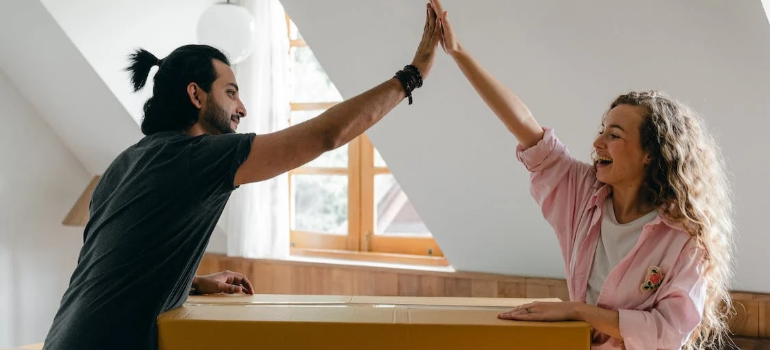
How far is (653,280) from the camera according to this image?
53.1 inches

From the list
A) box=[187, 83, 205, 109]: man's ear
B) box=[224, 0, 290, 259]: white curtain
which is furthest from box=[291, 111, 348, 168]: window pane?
box=[187, 83, 205, 109]: man's ear

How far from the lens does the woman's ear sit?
1564mm

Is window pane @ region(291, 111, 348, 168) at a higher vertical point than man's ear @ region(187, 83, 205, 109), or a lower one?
higher

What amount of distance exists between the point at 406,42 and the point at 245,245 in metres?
1.62

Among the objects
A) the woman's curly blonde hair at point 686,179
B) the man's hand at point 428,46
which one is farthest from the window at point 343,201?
the woman's curly blonde hair at point 686,179

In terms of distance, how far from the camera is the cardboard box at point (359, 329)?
4.15 ft

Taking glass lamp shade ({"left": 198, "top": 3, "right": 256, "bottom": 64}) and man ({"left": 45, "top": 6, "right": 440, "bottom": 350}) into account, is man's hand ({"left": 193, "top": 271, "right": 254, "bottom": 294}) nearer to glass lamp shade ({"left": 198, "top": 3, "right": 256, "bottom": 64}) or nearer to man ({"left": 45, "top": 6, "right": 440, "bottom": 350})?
man ({"left": 45, "top": 6, "right": 440, "bottom": 350})

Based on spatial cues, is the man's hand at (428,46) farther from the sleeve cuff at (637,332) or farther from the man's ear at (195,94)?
the sleeve cuff at (637,332)

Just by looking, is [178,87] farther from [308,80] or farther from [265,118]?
[308,80]

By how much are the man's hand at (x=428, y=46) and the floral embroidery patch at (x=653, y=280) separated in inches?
23.0

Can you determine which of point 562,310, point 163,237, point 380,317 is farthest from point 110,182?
point 562,310

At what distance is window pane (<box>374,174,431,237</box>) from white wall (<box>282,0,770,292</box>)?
19.6 inches

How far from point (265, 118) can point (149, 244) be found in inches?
86.9

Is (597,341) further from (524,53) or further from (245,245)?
(245,245)
